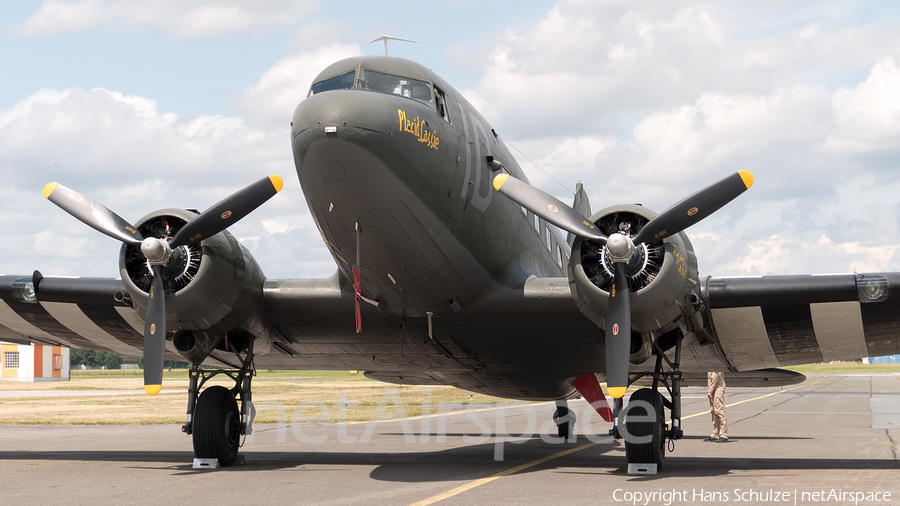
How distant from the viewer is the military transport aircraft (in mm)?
9969

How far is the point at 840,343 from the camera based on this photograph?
44.9 ft

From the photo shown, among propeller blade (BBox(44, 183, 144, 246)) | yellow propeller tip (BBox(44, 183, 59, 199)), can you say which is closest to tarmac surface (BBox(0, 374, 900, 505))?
propeller blade (BBox(44, 183, 144, 246))

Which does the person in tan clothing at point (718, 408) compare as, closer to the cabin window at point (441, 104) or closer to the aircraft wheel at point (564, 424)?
the aircraft wheel at point (564, 424)

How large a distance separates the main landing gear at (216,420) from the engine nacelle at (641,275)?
18.8ft

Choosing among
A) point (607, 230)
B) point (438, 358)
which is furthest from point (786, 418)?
point (607, 230)

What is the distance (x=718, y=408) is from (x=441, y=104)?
11.9m

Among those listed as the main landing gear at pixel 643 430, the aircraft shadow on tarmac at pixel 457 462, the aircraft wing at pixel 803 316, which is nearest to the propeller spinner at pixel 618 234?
the main landing gear at pixel 643 430

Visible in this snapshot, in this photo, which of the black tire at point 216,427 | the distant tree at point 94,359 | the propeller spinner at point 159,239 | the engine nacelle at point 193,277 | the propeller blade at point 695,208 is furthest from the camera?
the distant tree at point 94,359

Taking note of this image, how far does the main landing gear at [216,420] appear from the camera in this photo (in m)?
12.4

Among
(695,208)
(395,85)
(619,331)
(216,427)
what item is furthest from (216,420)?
(695,208)

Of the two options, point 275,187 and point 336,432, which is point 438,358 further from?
point 336,432

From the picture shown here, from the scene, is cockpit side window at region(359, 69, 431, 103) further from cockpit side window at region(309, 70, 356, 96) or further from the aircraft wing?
the aircraft wing

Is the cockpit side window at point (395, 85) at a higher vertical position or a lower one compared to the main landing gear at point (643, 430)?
higher

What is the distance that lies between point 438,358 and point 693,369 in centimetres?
540
